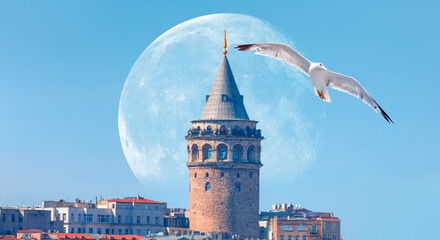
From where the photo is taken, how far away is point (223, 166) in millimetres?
169875

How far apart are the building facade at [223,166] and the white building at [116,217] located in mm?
10977

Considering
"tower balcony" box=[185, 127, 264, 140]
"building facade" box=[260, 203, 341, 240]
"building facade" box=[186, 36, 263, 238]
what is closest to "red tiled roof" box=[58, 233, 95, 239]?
"building facade" box=[186, 36, 263, 238]

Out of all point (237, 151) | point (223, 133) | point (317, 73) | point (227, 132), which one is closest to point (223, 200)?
point (237, 151)

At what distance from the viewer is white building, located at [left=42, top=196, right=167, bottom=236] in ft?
584

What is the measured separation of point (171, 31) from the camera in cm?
17175

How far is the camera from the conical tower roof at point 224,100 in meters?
170

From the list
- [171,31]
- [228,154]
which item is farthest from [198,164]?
[171,31]

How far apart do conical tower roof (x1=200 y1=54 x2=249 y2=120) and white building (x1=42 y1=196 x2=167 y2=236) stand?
17230 mm

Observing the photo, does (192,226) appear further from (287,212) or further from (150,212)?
(287,212)

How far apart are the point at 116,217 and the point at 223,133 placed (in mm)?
21174

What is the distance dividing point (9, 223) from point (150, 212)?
742 inches

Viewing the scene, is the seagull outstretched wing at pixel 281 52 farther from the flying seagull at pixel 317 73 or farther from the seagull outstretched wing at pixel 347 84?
the seagull outstretched wing at pixel 347 84

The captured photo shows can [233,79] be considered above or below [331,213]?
above

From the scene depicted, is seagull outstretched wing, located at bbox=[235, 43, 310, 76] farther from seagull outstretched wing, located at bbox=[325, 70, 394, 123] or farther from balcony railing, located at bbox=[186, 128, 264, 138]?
balcony railing, located at bbox=[186, 128, 264, 138]
